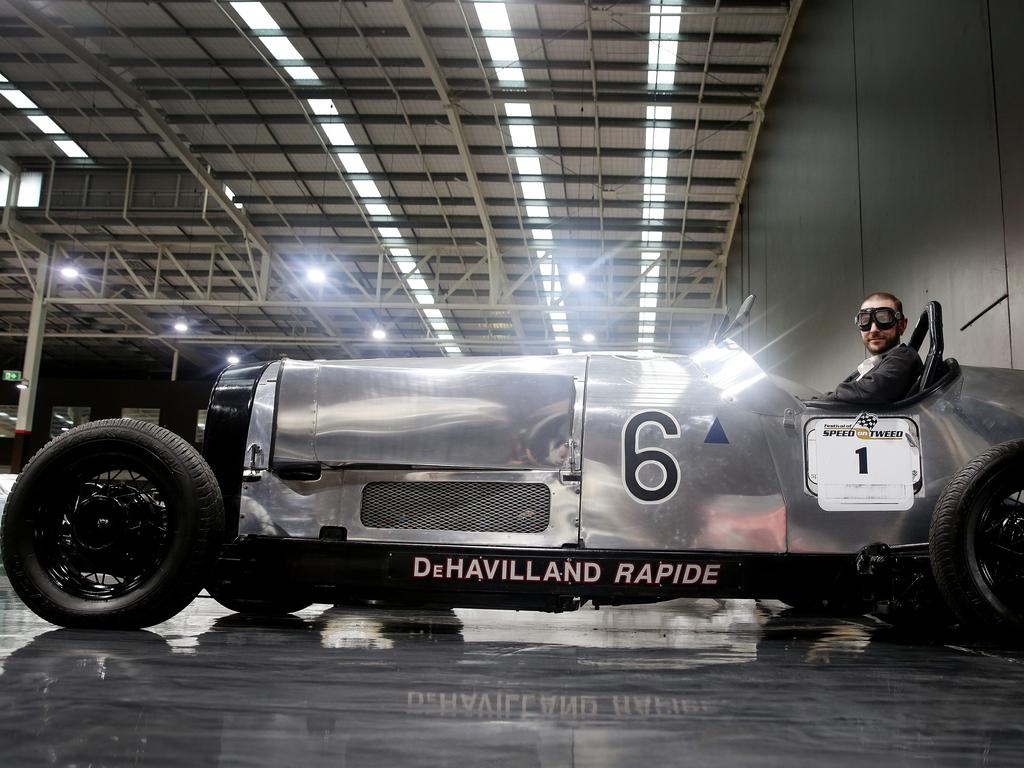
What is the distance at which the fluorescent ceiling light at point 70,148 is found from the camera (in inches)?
657

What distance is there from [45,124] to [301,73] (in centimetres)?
607

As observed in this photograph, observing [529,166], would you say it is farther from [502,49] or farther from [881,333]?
[881,333]

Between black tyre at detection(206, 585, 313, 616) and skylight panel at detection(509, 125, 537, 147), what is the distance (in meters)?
12.3

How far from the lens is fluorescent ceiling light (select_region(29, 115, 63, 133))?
51.6 ft

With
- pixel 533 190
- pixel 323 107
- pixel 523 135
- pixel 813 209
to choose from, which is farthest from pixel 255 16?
pixel 813 209

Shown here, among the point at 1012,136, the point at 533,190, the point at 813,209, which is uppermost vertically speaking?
the point at 533,190

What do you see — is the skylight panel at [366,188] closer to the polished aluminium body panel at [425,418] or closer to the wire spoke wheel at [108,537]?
the polished aluminium body panel at [425,418]

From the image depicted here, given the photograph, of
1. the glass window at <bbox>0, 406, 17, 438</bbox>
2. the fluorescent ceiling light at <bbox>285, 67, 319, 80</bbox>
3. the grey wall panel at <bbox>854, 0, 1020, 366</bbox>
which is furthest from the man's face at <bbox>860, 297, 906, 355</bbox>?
the glass window at <bbox>0, 406, 17, 438</bbox>

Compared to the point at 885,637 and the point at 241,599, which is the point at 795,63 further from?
the point at 241,599

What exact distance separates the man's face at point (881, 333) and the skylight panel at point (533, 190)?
13.4 metres

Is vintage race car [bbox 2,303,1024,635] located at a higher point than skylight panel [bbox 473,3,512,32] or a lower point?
lower

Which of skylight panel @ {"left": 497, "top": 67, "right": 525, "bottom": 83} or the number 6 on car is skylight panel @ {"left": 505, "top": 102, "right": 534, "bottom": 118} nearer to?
skylight panel @ {"left": 497, "top": 67, "right": 525, "bottom": 83}

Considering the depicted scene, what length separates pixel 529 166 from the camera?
1633 centimetres

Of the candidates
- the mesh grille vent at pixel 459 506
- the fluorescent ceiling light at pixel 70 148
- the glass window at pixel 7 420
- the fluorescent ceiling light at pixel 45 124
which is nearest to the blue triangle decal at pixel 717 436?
the mesh grille vent at pixel 459 506
